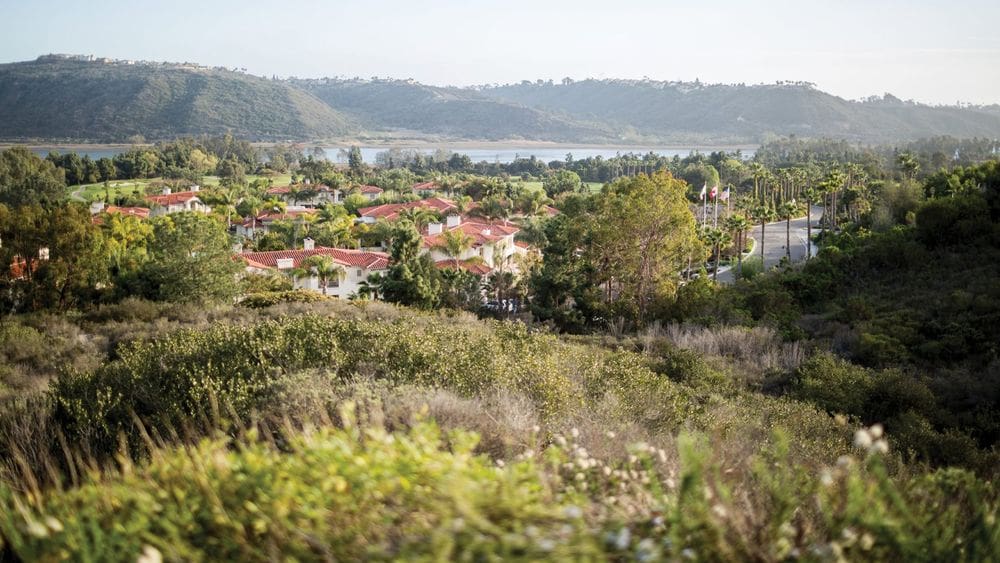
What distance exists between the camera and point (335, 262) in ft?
131

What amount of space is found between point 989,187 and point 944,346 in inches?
589

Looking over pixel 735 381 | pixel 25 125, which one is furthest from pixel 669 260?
pixel 25 125

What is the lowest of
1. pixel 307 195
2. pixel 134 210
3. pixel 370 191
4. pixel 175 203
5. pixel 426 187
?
pixel 134 210

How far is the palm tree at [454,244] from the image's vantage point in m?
41.1

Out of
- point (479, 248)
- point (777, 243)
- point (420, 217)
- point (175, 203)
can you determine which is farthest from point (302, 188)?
point (777, 243)

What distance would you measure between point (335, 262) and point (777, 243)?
36366mm

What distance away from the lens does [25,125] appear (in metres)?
169

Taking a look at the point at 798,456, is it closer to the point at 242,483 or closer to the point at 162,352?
the point at 242,483

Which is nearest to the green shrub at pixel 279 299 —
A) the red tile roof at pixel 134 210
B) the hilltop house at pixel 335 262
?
the hilltop house at pixel 335 262

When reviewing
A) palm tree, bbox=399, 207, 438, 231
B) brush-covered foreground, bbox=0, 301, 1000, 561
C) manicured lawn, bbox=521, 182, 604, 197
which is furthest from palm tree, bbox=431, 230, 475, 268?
manicured lawn, bbox=521, 182, 604, 197

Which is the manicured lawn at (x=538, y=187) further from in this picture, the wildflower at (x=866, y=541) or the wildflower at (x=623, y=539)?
the wildflower at (x=623, y=539)

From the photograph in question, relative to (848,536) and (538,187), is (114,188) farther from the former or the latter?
(848,536)

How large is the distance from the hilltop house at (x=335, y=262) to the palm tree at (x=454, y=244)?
3658 millimetres

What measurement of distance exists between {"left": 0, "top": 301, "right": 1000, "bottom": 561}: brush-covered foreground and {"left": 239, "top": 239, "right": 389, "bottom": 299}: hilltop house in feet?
99.2
